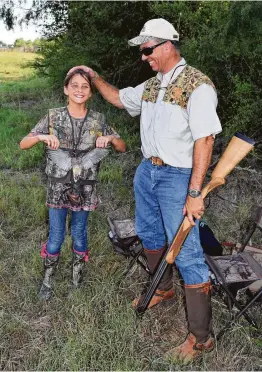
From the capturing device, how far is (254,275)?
3.48 metres

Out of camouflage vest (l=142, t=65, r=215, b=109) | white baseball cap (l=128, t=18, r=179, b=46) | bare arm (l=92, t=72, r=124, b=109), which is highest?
white baseball cap (l=128, t=18, r=179, b=46)

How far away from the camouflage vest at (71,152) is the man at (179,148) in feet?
1.20

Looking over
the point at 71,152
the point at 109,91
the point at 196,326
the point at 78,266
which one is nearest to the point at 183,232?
the point at 196,326

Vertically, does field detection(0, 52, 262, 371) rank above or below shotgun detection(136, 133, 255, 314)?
below

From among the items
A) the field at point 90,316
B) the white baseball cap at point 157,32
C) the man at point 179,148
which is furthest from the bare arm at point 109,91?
the field at point 90,316

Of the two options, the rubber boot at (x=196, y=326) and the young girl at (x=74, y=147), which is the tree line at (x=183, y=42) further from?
the rubber boot at (x=196, y=326)

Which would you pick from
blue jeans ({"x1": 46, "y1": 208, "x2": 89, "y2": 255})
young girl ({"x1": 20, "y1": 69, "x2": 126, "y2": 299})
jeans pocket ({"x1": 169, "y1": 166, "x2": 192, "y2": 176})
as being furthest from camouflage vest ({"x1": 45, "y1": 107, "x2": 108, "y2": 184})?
jeans pocket ({"x1": 169, "y1": 166, "x2": 192, "y2": 176})

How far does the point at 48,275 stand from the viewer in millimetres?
3562

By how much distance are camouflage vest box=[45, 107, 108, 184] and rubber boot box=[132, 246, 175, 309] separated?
2.79 feet

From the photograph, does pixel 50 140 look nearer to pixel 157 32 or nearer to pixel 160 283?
pixel 157 32

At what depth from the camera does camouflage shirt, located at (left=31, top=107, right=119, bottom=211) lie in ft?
10.3

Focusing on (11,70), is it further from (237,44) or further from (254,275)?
(254,275)

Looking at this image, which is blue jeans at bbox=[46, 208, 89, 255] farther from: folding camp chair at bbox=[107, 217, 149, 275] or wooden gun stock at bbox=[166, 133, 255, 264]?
wooden gun stock at bbox=[166, 133, 255, 264]

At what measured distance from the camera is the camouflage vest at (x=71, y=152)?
3.15 meters
